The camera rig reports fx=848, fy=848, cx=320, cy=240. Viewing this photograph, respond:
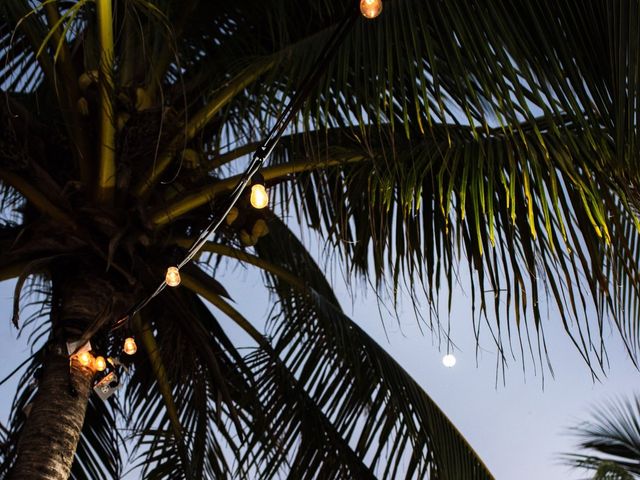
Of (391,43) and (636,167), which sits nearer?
(636,167)

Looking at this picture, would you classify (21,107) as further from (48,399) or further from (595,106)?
(595,106)

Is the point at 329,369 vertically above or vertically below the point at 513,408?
below

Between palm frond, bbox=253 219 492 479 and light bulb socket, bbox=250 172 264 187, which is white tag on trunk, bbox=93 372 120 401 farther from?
light bulb socket, bbox=250 172 264 187

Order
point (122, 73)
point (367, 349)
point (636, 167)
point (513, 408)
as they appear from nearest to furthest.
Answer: point (636, 167) < point (122, 73) < point (367, 349) < point (513, 408)

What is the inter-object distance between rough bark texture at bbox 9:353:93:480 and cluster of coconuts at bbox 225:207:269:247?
82 centimetres

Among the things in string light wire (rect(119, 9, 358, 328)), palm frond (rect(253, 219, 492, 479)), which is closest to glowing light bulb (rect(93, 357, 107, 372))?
string light wire (rect(119, 9, 358, 328))

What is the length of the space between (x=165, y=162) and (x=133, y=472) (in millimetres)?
1923

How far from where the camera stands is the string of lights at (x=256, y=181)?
1.98m

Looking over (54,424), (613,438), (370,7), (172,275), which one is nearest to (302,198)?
(172,275)

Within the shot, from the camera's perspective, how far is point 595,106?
2.32 metres

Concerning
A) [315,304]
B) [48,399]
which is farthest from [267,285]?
[48,399]

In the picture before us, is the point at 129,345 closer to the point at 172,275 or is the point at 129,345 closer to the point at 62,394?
the point at 62,394

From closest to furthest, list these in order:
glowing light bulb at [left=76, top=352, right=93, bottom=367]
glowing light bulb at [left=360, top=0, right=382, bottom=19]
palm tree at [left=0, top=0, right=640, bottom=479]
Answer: glowing light bulb at [left=360, top=0, right=382, bottom=19] < palm tree at [left=0, top=0, right=640, bottom=479] < glowing light bulb at [left=76, top=352, right=93, bottom=367]

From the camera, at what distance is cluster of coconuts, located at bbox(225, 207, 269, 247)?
3.43 m
